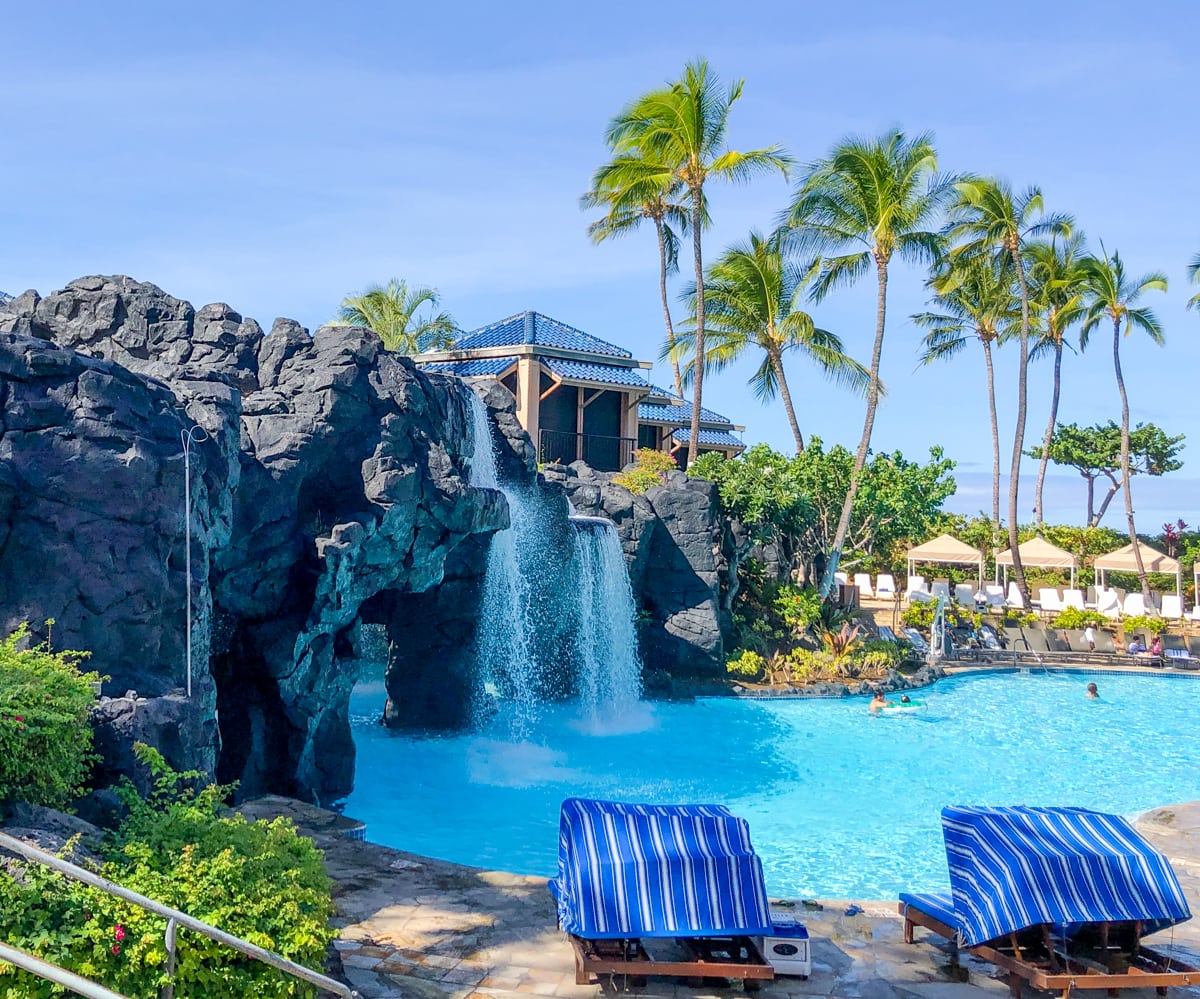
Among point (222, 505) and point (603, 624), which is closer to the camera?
point (222, 505)

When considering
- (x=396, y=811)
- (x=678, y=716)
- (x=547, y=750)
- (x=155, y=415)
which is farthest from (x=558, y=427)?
(x=155, y=415)

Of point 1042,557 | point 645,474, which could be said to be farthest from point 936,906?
point 1042,557

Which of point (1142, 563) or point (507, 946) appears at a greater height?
point (1142, 563)

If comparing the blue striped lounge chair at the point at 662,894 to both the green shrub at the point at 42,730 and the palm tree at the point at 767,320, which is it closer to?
the green shrub at the point at 42,730

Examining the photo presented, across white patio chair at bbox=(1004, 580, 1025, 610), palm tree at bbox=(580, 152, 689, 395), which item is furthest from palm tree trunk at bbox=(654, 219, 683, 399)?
white patio chair at bbox=(1004, 580, 1025, 610)

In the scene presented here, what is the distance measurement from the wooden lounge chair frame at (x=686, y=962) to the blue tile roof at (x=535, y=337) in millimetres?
26449

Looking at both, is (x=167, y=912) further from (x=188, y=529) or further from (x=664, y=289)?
(x=664, y=289)

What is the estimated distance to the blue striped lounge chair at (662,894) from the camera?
644 centimetres

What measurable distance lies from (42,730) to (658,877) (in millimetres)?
3795

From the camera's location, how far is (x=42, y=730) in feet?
20.6

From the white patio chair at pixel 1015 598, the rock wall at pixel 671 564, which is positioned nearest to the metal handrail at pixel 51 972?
the rock wall at pixel 671 564

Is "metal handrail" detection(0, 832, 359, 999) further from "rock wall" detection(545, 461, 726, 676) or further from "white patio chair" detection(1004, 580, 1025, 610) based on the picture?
"white patio chair" detection(1004, 580, 1025, 610)

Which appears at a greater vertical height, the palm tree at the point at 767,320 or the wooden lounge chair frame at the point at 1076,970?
the palm tree at the point at 767,320

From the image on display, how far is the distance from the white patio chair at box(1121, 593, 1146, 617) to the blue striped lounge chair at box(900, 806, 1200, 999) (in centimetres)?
3028
